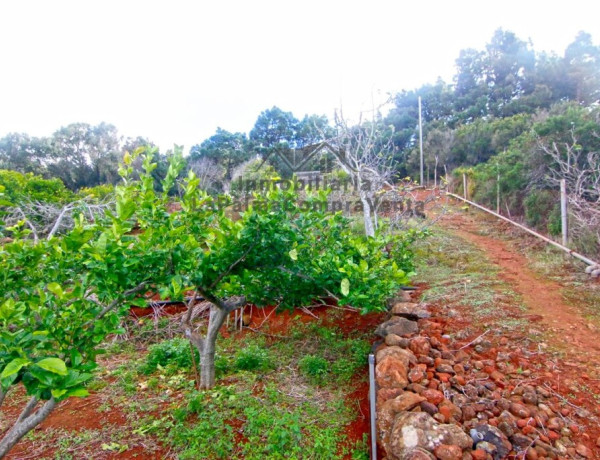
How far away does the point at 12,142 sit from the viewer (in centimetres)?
1667

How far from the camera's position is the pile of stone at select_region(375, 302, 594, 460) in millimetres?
1831

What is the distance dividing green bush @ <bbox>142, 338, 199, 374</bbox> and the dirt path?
10.6 ft

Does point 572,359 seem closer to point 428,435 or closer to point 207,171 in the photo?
point 428,435

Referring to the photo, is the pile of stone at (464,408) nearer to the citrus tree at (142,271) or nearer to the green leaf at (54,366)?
the citrus tree at (142,271)

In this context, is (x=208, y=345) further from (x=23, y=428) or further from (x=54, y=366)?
(x=54, y=366)

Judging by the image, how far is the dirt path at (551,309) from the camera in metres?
2.65

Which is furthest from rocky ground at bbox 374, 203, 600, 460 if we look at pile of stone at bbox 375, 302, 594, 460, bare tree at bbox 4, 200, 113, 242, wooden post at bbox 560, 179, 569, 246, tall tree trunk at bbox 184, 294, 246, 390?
bare tree at bbox 4, 200, 113, 242

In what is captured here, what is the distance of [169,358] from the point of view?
3480mm

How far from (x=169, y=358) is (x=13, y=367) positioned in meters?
2.62

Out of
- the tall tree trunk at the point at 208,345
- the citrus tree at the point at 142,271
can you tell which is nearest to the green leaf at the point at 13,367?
the citrus tree at the point at 142,271

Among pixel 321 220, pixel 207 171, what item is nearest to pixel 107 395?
pixel 321 220

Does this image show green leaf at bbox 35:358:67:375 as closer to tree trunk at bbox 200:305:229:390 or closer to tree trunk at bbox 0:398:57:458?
tree trunk at bbox 0:398:57:458

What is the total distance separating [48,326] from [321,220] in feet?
5.60

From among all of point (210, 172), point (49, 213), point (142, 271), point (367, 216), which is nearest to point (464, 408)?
point (142, 271)
